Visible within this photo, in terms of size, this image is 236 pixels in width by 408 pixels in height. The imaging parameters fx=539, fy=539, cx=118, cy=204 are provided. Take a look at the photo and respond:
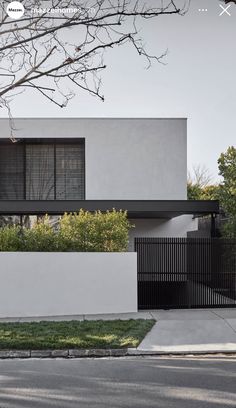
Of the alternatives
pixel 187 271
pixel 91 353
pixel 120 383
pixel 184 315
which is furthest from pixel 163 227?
pixel 120 383

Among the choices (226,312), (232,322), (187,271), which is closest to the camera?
(232,322)

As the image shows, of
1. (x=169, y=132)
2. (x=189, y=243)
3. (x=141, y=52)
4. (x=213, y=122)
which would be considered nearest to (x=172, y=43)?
(x=141, y=52)

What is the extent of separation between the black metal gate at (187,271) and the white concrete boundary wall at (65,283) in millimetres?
1070

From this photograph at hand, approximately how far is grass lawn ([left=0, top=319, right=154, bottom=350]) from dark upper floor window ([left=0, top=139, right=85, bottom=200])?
10.3m

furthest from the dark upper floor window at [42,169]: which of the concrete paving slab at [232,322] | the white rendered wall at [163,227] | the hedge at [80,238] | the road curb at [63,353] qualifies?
the road curb at [63,353]

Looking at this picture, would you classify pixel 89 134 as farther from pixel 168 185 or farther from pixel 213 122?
pixel 213 122

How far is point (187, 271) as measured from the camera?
1542 centimetres

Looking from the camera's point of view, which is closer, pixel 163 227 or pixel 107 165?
pixel 107 165

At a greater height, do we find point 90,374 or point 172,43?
point 172,43

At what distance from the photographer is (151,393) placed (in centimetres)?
677

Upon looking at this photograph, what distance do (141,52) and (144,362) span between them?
17.5 ft

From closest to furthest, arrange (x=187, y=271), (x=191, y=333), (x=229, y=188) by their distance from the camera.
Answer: (x=191, y=333) < (x=187, y=271) < (x=229, y=188)

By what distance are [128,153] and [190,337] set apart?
39.2ft

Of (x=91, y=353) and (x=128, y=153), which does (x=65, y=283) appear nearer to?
(x=91, y=353)
